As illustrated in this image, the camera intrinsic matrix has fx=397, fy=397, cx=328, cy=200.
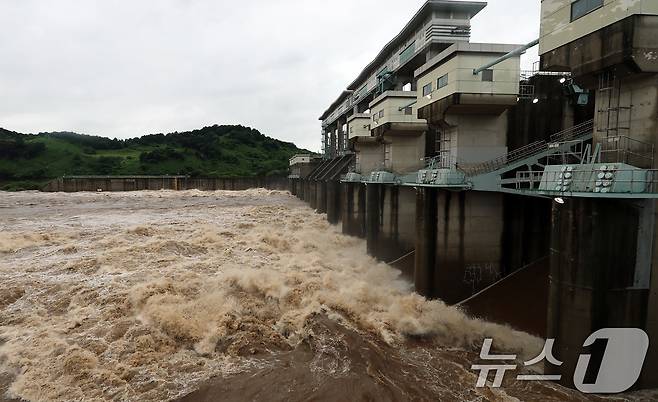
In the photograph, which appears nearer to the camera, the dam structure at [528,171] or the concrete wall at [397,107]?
the dam structure at [528,171]

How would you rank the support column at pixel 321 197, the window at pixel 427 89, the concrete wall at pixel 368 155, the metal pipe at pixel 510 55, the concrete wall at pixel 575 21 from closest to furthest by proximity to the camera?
the concrete wall at pixel 575 21 → the metal pipe at pixel 510 55 → the window at pixel 427 89 → the concrete wall at pixel 368 155 → the support column at pixel 321 197

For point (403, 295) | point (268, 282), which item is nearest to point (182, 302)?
point (268, 282)

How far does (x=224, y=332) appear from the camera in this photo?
11.5 m

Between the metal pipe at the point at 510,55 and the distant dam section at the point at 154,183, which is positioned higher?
the metal pipe at the point at 510,55

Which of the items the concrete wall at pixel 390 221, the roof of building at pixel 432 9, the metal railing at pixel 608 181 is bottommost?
the concrete wall at pixel 390 221

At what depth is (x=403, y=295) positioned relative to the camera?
51.2ft

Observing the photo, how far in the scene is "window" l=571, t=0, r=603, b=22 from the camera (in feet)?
27.8

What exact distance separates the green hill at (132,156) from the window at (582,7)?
94.1m

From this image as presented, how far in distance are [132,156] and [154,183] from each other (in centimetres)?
3895

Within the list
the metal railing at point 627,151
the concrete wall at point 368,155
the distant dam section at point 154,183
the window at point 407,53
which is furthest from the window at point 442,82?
the distant dam section at point 154,183

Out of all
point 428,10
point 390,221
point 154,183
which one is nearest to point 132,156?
point 154,183

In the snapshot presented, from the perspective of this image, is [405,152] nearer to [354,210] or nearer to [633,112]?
[354,210]

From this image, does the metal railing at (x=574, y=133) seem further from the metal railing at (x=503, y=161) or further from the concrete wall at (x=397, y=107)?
the concrete wall at (x=397, y=107)

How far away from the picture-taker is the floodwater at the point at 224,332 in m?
8.92
